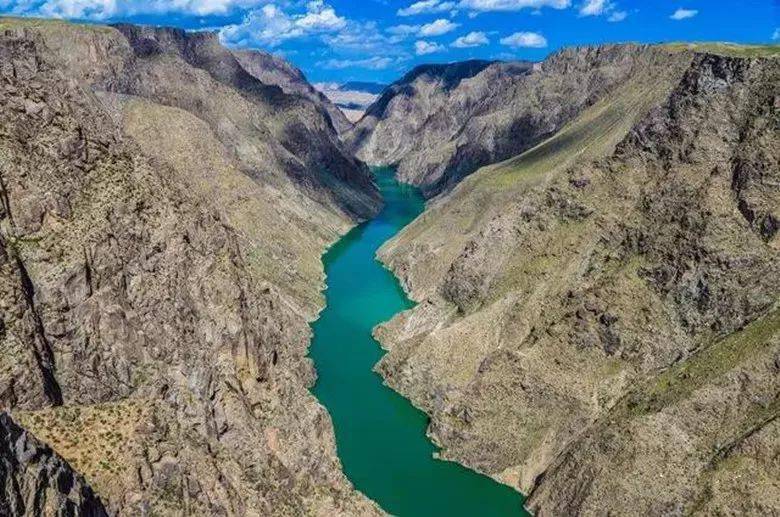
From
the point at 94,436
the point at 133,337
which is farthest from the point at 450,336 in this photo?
the point at 94,436

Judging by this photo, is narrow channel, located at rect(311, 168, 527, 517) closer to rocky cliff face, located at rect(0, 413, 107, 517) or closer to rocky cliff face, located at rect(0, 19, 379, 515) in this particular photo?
rocky cliff face, located at rect(0, 19, 379, 515)

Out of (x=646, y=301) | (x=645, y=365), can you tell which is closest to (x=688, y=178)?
(x=646, y=301)

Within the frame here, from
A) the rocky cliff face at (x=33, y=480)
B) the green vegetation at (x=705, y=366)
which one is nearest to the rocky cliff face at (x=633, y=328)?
the green vegetation at (x=705, y=366)

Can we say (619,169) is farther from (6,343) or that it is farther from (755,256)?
(6,343)

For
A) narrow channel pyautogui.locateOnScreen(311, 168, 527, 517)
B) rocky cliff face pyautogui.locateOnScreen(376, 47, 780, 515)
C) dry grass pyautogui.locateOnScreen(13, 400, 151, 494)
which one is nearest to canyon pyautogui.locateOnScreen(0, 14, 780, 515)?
dry grass pyautogui.locateOnScreen(13, 400, 151, 494)

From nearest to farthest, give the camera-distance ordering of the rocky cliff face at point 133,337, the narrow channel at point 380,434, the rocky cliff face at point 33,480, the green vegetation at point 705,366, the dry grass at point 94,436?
1. the rocky cliff face at point 33,480
2. the dry grass at point 94,436
3. the rocky cliff face at point 133,337
4. the green vegetation at point 705,366
5. the narrow channel at point 380,434

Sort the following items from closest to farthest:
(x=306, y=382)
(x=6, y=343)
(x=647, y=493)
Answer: (x=6, y=343) → (x=647, y=493) → (x=306, y=382)

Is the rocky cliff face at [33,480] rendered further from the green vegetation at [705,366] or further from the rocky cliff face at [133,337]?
the green vegetation at [705,366]
